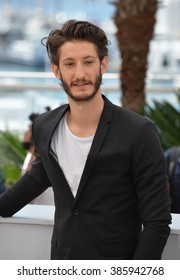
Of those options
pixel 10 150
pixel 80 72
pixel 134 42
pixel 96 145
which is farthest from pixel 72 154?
pixel 134 42

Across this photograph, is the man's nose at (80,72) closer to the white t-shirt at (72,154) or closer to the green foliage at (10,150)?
the white t-shirt at (72,154)

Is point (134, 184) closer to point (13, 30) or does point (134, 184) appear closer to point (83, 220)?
point (83, 220)

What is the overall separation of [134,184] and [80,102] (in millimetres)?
299

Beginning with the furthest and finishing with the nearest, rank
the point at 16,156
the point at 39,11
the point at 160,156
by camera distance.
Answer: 1. the point at 39,11
2. the point at 16,156
3. the point at 160,156

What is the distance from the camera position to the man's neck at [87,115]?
182 cm

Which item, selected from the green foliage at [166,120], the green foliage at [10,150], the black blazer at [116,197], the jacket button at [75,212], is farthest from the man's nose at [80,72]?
the green foliage at [10,150]

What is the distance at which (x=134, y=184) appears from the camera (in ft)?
5.93

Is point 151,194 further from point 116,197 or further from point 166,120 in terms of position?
point 166,120

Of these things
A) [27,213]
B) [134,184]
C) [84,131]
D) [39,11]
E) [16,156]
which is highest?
[39,11]

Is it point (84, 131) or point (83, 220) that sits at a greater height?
point (84, 131)

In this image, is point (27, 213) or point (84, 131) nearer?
point (84, 131)

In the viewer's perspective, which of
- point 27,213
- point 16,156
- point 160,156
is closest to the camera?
point 160,156

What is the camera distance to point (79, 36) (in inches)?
69.4
